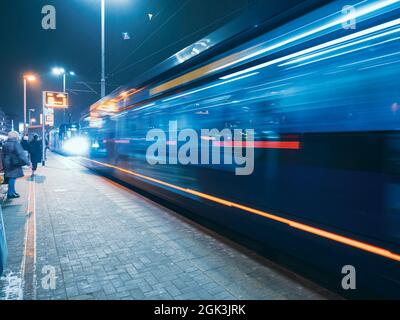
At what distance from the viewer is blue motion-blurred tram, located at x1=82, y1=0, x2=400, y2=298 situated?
2.43m

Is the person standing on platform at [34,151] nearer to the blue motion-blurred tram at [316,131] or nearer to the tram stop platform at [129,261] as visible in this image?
the tram stop platform at [129,261]

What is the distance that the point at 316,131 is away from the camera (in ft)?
9.75

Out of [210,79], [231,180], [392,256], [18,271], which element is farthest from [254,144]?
[18,271]

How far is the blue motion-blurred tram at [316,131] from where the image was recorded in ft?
7.96

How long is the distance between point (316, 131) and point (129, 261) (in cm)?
280

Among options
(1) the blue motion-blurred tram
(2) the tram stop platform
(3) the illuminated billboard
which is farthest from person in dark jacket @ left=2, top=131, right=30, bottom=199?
(3) the illuminated billboard

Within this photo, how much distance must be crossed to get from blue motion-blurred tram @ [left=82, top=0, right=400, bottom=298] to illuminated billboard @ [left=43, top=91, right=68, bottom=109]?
1474 cm

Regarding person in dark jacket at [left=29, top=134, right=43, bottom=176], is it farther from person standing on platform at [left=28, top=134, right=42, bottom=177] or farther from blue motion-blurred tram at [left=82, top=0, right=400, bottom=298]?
blue motion-blurred tram at [left=82, top=0, right=400, bottom=298]

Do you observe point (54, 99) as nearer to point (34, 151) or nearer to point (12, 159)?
point (34, 151)

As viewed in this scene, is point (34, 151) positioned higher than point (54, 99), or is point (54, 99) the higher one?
point (54, 99)

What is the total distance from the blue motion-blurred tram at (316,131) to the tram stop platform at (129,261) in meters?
0.41

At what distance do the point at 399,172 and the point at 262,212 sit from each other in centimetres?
163

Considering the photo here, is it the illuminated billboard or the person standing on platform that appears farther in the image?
the illuminated billboard

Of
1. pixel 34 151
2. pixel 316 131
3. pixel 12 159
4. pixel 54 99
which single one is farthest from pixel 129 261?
pixel 54 99
